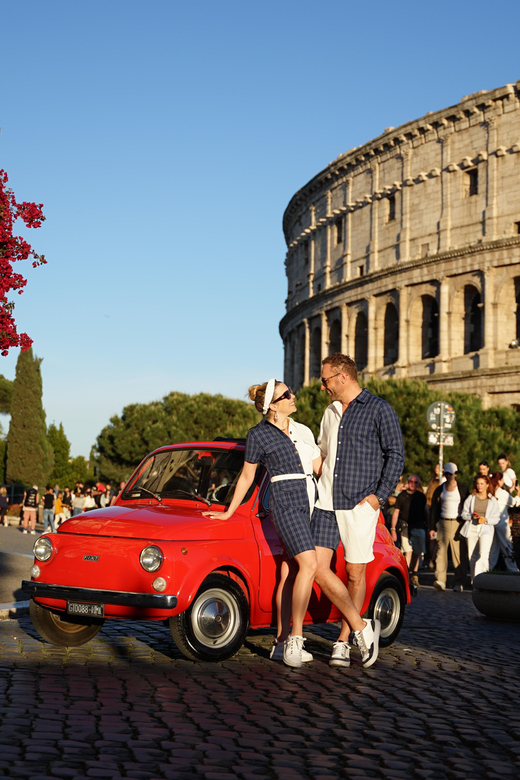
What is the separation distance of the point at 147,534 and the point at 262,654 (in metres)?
1.42

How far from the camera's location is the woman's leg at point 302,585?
22.5ft

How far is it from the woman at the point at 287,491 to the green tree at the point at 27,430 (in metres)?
62.3

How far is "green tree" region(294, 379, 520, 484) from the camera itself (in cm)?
3538

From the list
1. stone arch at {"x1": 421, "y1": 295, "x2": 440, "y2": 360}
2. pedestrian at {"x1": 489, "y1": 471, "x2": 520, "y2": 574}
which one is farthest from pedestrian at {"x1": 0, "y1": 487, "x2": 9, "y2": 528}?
pedestrian at {"x1": 489, "y1": 471, "x2": 520, "y2": 574}

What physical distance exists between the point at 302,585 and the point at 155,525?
43.2 inches

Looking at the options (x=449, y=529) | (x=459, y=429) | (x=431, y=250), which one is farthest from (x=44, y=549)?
(x=431, y=250)

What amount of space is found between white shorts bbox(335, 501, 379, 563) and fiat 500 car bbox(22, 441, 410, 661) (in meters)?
0.72

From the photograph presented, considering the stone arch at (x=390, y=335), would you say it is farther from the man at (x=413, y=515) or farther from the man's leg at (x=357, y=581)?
the man's leg at (x=357, y=581)

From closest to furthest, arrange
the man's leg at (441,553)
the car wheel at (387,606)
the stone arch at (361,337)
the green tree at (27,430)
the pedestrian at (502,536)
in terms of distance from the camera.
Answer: the car wheel at (387,606)
the pedestrian at (502,536)
the man's leg at (441,553)
the stone arch at (361,337)
the green tree at (27,430)

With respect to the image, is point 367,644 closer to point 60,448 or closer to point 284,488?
point 284,488

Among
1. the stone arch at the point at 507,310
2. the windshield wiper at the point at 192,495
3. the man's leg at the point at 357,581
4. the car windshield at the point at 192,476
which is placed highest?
the stone arch at the point at 507,310

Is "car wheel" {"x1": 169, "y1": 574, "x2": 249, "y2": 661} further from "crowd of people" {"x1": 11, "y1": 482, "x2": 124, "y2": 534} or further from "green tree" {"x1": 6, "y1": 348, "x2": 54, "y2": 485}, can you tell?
"green tree" {"x1": 6, "y1": 348, "x2": 54, "y2": 485}

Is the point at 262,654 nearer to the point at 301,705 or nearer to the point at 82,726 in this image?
the point at 301,705

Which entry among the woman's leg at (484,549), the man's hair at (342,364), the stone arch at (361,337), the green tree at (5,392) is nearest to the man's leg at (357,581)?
the man's hair at (342,364)
